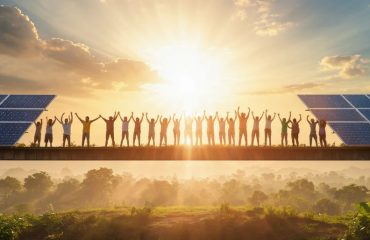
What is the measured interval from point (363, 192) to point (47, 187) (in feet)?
323

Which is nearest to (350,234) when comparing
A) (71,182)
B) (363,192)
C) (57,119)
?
(57,119)

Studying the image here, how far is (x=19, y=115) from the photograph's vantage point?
856 inches

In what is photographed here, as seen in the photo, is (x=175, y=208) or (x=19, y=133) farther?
(x=175, y=208)

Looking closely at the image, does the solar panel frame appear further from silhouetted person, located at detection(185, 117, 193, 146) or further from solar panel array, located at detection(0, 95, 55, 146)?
solar panel array, located at detection(0, 95, 55, 146)

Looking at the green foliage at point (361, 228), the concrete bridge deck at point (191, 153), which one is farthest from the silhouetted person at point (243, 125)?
the green foliage at point (361, 228)

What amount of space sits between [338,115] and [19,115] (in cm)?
1852

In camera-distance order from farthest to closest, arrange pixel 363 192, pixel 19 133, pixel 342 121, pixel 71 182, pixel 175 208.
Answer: pixel 71 182 → pixel 363 192 → pixel 175 208 → pixel 342 121 → pixel 19 133

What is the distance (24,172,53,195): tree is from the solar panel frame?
117 metres

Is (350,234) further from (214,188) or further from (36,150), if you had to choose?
(214,188)

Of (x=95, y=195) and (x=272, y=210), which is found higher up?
(x=272, y=210)

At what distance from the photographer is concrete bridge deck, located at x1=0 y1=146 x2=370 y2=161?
20.5 meters

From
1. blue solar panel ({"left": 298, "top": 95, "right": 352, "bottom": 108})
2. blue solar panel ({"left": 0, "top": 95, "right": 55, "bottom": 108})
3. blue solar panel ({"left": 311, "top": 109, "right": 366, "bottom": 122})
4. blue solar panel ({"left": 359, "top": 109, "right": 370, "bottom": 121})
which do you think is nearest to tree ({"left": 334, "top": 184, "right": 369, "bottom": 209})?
blue solar panel ({"left": 298, "top": 95, "right": 352, "bottom": 108})

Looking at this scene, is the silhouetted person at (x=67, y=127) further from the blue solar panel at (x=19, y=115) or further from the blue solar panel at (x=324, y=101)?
the blue solar panel at (x=324, y=101)

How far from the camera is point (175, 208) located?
4447cm
